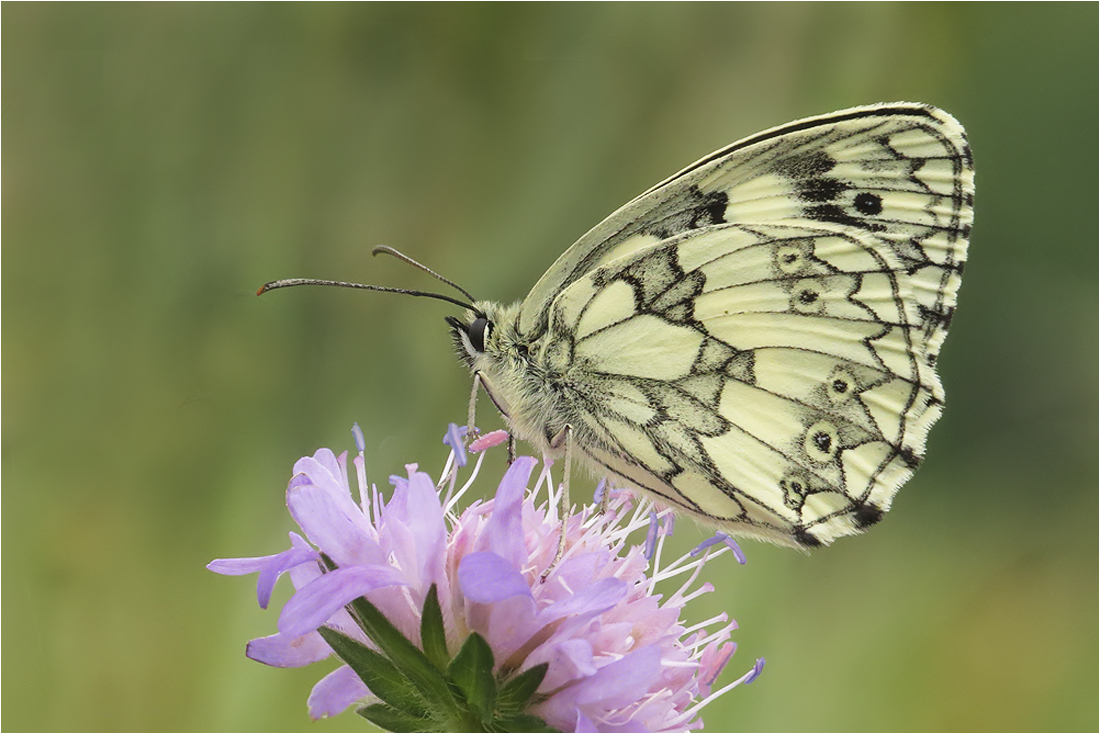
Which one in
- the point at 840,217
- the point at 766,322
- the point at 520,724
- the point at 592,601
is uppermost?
the point at 840,217

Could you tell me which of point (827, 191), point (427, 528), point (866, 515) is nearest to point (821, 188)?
point (827, 191)

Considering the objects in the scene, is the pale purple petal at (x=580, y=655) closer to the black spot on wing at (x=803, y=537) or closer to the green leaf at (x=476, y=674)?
the green leaf at (x=476, y=674)

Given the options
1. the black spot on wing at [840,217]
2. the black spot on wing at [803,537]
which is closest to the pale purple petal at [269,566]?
the black spot on wing at [803,537]

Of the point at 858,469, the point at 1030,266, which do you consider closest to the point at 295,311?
the point at 858,469

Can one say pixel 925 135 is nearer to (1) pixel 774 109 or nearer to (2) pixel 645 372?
(2) pixel 645 372

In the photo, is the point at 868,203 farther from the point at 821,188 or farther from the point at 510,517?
the point at 510,517
